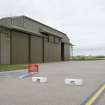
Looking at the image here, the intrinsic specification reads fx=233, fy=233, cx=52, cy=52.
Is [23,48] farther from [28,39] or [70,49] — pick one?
[70,49]

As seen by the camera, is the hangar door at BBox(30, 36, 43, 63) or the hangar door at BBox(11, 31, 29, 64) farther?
the hangar door at BBox(30, 36, 43, 63)

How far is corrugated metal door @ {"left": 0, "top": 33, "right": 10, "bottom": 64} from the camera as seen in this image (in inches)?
1329

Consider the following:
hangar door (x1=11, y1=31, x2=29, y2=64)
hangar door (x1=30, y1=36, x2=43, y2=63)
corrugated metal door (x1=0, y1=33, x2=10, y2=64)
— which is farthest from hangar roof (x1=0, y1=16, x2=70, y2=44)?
corrugated metal door (x1=0, y1=33, x2=10, y2=64)

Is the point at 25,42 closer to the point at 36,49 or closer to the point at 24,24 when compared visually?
the point at 36,49

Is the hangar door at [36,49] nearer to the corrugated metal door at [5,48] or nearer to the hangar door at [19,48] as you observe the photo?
the hangar door at [19,48]

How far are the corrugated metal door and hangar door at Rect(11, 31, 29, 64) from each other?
627 millimetres

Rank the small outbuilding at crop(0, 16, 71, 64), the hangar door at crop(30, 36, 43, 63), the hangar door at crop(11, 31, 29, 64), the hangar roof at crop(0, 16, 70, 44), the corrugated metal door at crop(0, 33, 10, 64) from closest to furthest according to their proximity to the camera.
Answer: the corrugated metal door at crop(0, 33, 10, 64) → the small outbuilding at crop(0, 16, 71, 64) → the hangar door at crop(11, 31, 29, 64) → the hangar roof at crop(0, 16, 70, 44) → the hangar door at crop(30, 36, 43, 63)

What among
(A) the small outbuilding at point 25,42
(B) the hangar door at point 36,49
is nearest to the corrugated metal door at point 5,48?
(A) the small outbuilding at point 25,42

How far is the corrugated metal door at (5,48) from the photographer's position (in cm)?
3375

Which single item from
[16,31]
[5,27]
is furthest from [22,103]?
[16,31]

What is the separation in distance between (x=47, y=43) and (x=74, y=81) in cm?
3995

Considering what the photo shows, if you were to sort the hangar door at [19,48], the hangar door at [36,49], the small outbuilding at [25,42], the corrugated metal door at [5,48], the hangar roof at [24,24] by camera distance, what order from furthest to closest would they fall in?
1. the hangar door at [36,49]
2. the hangar roof at [24,24]
3. the hangar door at [19,48]
4. the small outbuilding at [25,42]
5. the corrugated metal door at [5,48]

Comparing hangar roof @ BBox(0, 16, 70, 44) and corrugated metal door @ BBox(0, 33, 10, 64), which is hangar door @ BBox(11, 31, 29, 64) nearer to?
corrugated metal door @ BBox(0, 33, 10, 64)

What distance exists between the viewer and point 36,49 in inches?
1742
